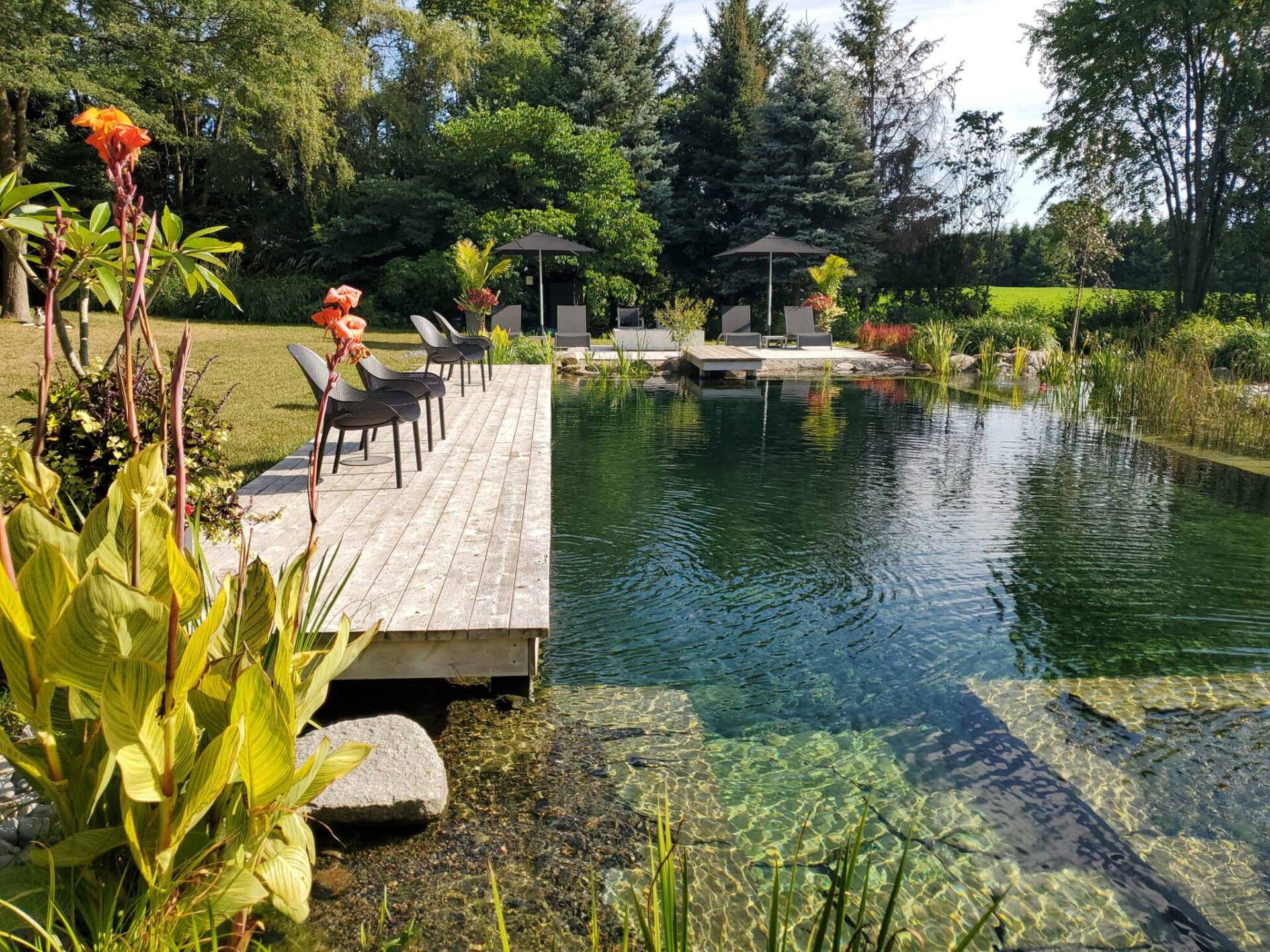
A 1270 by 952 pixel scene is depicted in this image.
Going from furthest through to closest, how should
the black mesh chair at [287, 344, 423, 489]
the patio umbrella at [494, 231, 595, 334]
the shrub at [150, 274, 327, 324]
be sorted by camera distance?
the shrub at [150, 274, 327, 324], the patio umbrella at [494, 231, 595, 334], the black mesh chair at [287, 344, 423, 489]

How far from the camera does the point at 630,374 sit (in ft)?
45.3

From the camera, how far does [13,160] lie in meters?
13.9

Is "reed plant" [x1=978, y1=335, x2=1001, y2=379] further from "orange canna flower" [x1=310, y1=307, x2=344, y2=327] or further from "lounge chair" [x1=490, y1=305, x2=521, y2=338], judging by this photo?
"orange canna flower" [x1=310, y1=307, x2=344, y2=327]

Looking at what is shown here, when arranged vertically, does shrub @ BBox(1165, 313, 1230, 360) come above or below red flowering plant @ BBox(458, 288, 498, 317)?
below

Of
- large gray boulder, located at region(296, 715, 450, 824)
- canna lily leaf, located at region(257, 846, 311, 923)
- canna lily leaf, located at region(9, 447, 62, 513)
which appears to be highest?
canna lily leaf, located at region(9, 447, 62, 513)

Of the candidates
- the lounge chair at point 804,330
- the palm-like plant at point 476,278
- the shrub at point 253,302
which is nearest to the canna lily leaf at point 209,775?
the palm-like plant at point 476,278

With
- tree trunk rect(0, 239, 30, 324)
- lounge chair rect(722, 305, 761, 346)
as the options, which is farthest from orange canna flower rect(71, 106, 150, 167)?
lounge chair rect(722, 305, 761, 346)

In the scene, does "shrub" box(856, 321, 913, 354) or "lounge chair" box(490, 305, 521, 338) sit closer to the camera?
"lounge chair" box(490, 305, 521, 338)

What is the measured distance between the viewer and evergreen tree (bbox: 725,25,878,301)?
21.3 meters

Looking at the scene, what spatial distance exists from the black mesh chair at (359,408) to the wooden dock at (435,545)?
0.80ft

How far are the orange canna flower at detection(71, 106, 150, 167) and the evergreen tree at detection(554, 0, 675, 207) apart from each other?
20.5 m

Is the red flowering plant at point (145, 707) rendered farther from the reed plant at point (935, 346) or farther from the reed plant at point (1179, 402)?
the reed plant at point (935, 346)

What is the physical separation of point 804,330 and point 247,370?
10540mm

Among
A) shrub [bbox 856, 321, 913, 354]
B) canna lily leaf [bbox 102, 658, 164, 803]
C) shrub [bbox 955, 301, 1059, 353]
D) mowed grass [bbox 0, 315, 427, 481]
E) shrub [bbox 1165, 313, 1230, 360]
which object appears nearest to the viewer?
canna lily leaf [bbox 102, 658, 164, 803]
